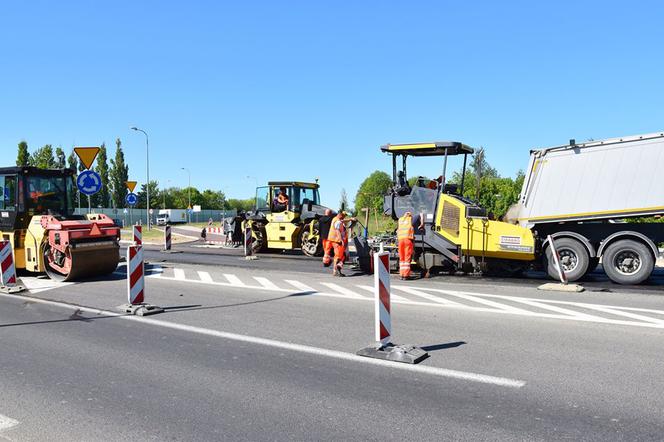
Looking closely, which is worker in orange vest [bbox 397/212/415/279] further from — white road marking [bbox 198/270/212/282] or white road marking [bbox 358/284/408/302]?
white road marking [bbox 198/270/212/282]

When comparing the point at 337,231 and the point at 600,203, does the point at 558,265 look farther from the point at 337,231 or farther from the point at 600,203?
the point at 337,231

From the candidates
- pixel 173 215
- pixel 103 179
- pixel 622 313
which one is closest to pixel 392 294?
pixel 622 313

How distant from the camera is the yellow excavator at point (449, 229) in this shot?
450 inches

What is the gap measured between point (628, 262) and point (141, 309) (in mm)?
9094

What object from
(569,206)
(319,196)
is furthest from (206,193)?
(569,206)

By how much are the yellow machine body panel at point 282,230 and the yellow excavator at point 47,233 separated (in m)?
6.75

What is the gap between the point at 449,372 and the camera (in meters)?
5.13

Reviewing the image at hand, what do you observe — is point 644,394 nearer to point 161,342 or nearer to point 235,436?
point 235,436

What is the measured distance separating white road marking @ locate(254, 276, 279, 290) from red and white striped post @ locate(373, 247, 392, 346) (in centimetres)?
527

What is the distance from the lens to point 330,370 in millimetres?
5258

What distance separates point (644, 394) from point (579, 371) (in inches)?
27.2

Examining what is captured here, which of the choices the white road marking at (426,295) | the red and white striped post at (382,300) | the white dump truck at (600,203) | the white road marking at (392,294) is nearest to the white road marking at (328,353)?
the red and white striped post at (382,300)

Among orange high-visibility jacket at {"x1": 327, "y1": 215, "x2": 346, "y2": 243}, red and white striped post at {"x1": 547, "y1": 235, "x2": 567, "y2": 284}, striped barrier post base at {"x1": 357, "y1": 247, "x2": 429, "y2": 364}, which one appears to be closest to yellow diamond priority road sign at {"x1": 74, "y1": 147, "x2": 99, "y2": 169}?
orange high-visibility jacket at {"x1": 327, "y1": 215, "x2": 346, "y2": 243}

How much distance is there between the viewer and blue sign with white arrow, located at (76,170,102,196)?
13.0 m
